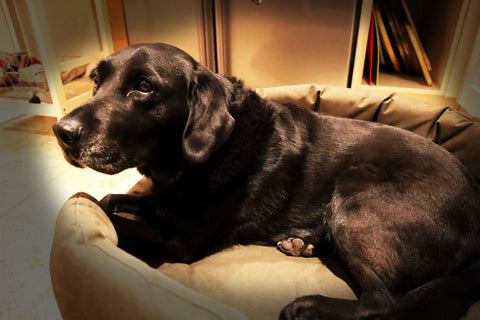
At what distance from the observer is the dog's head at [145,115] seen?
955 mm

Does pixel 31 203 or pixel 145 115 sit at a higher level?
pixel 145 115

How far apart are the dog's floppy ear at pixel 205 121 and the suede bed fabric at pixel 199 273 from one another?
355mm

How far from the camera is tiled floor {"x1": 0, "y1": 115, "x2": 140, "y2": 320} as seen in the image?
1.15m

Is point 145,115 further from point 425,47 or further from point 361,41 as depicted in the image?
point 425,47

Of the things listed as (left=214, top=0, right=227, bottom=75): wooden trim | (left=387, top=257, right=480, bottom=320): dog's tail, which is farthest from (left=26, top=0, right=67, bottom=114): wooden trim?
(left=387, top=257, right=480, bottom=320): dog's tail

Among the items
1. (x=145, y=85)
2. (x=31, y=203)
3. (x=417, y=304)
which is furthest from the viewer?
(x=31, y=203)

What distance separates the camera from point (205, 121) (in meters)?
1.03

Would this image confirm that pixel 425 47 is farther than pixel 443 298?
Yes

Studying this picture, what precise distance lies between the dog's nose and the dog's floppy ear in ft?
0.98

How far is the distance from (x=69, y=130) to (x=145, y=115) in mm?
209

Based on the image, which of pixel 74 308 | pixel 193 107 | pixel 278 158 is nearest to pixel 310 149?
pixel 278 158

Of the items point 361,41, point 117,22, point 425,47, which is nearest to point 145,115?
point 361,41

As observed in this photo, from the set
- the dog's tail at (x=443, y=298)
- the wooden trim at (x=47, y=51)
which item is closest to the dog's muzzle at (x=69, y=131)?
the dog's tail at (x=443, y=298)

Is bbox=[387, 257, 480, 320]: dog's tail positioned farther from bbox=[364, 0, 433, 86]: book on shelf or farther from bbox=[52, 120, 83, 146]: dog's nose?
bbox=[364, 0, 433, 86]: book on shelf
